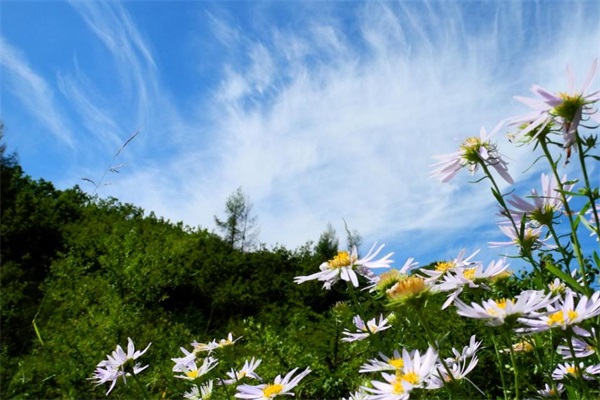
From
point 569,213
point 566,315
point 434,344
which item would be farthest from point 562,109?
point 434,344

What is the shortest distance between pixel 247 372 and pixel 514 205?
911mm

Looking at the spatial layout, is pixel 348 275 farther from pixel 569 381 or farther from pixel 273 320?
pixel 273 320

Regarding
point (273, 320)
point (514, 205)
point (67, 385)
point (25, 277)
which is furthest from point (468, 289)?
point (25, 277)

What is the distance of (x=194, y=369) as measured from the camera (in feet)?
5.24

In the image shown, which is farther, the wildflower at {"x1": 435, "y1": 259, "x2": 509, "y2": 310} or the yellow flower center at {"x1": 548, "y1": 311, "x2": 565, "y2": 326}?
the wildflower at {"x1": 435, "y1": 259, "x2": 509, "y2": 310}

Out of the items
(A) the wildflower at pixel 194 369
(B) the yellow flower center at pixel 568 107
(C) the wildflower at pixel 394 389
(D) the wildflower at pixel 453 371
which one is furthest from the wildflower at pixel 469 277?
(A) the wildflower at pixel 194 369

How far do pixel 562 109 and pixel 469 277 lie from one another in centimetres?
37

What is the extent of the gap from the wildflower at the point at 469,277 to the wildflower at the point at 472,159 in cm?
18

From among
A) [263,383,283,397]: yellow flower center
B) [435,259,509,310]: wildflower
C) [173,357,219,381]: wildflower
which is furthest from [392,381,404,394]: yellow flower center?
[173,357,219,381]: wildflower

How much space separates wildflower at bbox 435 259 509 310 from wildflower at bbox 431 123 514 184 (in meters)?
0.18

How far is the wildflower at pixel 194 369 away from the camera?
1.54 metres

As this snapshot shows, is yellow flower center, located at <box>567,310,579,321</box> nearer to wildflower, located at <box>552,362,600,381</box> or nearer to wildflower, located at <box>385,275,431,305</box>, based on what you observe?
wildflower, located at <box>552,362,600,381</box>

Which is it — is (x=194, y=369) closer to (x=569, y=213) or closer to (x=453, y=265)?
(x=453, y=265)

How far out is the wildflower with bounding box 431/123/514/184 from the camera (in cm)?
115
